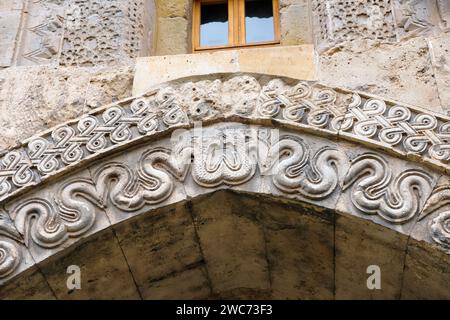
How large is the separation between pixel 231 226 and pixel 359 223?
71 cm

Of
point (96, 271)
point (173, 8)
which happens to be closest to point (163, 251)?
point (96, 271)

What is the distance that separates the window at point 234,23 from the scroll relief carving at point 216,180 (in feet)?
3.85

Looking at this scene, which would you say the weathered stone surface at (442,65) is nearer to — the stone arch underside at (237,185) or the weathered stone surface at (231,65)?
the stone arch underside at (237,185)

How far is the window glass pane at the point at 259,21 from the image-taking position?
489 cm

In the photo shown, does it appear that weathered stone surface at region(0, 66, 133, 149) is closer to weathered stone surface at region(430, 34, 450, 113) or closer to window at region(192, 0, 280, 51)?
window at region(192, 0, 280, 51)

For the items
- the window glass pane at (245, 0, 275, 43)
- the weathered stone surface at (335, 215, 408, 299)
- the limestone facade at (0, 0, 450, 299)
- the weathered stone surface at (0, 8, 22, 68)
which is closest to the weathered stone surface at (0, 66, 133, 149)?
the limestone facade at (0, 0, 450, 299)

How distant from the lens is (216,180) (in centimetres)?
373

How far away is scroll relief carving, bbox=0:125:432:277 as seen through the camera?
142 inches

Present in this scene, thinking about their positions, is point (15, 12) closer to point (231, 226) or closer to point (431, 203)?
point (231, 226)

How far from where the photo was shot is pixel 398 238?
3.54m

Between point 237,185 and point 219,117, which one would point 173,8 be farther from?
point 237,185

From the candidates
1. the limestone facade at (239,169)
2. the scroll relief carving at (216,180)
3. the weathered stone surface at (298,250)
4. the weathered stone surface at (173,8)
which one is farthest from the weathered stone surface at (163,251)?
the weathered stone surface at (173,8)

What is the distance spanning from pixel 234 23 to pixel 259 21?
0.18 metres
